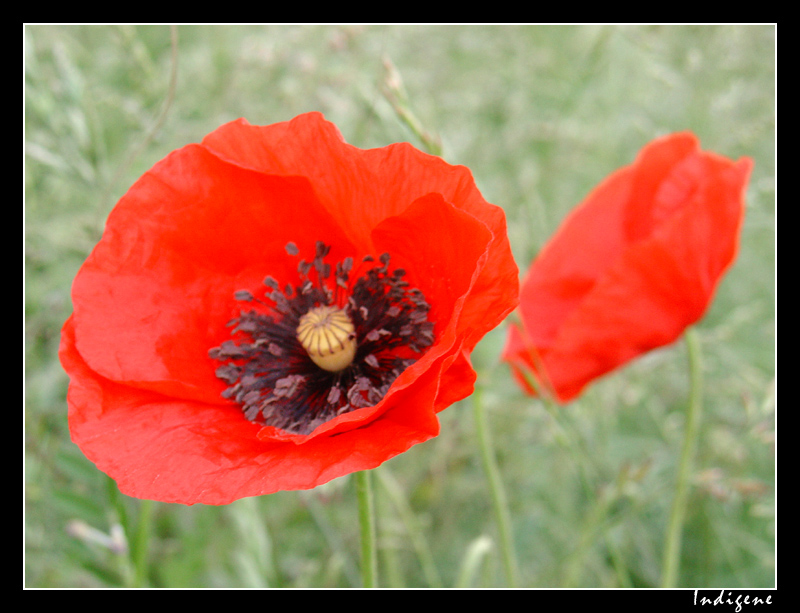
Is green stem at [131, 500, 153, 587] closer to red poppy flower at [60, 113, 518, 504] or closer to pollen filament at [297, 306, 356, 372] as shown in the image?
red poppy flower at [60, 113, 518, 504]

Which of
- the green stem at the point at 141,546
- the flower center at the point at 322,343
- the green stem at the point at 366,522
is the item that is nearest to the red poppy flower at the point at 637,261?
the flower center at the point at 322,343

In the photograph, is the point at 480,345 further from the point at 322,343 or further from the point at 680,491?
the point at 680,491

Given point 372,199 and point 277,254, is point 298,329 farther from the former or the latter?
point 372,199

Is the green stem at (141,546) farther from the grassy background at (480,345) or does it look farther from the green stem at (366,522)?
the green stem at (366,522)

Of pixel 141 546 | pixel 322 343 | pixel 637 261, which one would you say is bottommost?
pixel 141 546

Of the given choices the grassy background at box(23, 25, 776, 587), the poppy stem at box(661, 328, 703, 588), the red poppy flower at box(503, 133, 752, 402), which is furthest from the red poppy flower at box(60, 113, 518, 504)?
the poppy stem at box(661, 328, 703, 588)

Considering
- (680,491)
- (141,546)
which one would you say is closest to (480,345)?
(680,491)
